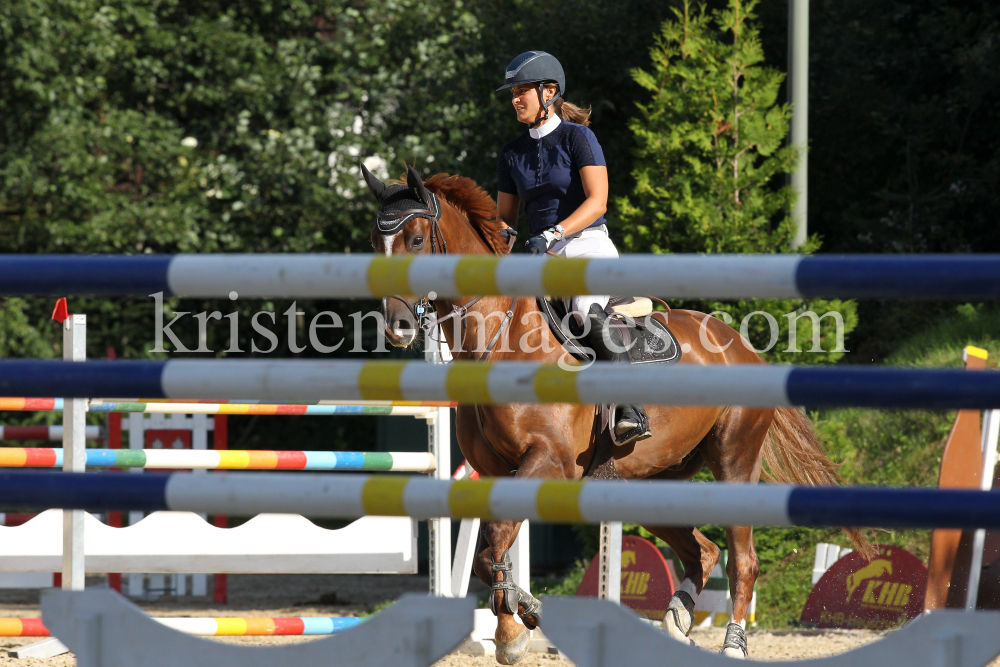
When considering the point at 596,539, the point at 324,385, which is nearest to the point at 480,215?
the point at 324,385

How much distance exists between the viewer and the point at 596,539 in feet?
25.2

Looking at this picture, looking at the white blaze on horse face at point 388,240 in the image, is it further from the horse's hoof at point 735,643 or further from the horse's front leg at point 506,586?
the horse's hoof at point 735,643

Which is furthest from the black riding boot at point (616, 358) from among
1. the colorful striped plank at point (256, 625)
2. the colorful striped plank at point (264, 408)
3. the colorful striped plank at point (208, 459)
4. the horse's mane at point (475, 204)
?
the colorful striped plank at point (256, 625)

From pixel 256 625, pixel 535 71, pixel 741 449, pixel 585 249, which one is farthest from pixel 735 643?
pixel 535 71

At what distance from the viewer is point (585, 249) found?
4742 millimetres

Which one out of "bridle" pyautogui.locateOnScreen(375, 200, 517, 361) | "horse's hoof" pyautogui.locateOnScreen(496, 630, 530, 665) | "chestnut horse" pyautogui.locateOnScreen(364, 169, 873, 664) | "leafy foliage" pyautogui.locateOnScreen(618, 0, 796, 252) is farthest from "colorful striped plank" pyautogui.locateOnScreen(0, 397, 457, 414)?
"leafy foliage" pyautogui.locateOnScreen(618, 0, 796, 252)

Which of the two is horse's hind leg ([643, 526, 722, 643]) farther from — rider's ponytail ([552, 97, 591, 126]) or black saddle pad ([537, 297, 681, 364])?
rider's ponytail ([552, 97, 591, 126])

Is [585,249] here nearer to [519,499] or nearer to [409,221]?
[409,221]

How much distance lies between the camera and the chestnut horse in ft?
14.3

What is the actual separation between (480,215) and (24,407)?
8.80ft

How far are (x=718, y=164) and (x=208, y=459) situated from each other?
439cm

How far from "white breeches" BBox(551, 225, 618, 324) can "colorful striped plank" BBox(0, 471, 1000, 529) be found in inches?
121

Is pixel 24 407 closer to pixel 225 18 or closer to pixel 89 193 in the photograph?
pixel 89 193

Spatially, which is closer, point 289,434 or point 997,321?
point 997,321
